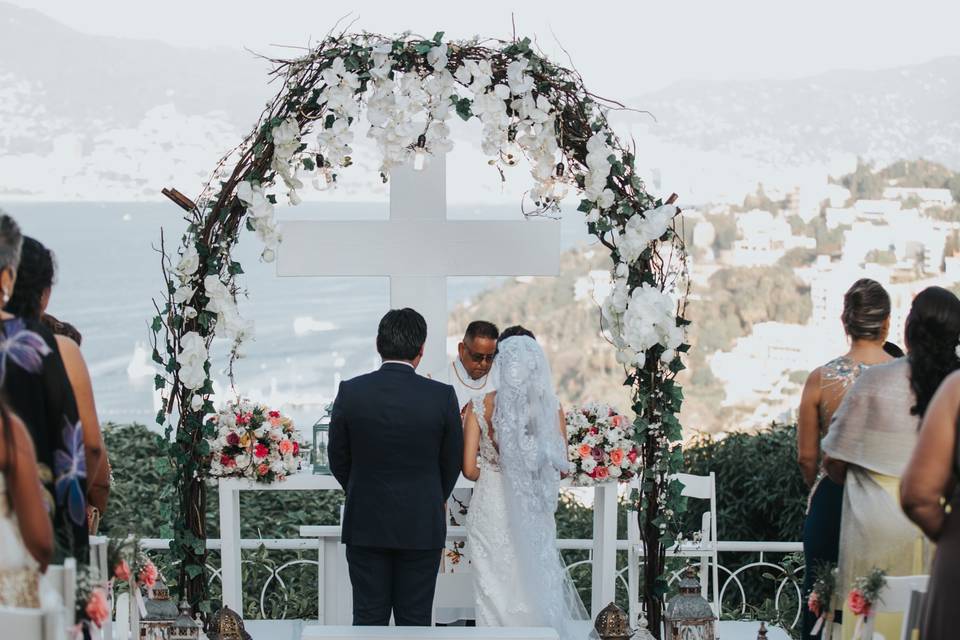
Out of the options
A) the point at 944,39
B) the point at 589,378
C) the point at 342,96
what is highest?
the point at 944,39

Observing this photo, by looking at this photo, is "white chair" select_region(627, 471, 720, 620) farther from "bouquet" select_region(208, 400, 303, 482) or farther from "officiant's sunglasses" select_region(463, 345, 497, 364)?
"bouquet" select_region(208, 400, 303, 482)

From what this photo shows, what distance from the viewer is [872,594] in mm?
3863

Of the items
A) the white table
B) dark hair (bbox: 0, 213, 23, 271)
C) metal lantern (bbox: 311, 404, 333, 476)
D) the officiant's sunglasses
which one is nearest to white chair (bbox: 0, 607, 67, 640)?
dark hair (bbox: 0, 213, 23, 271)

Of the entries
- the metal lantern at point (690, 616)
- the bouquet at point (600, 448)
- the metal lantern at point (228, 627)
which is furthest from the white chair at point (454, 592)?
the metal lantern at point (228, 627)

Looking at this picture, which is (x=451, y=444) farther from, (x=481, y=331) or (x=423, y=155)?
(x=423, y=155)

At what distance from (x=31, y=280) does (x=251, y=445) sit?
2247mm

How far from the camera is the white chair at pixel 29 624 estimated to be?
3.11 meters

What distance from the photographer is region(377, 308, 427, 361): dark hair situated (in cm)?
511

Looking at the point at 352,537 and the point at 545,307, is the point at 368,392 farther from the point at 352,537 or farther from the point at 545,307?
the point at 545,307

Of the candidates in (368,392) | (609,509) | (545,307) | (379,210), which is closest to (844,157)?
(545,307)

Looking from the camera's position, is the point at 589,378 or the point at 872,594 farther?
the point at 589,378

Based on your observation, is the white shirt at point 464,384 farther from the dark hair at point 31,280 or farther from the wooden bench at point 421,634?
the dark hair at point 31,280

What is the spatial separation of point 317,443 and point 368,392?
109 centimetres

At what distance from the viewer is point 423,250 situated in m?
6.36
